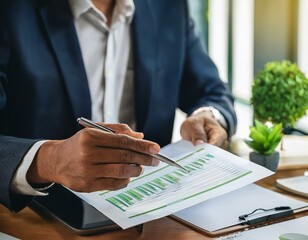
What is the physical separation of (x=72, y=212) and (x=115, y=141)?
0.21 meters

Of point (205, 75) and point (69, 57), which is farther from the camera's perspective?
point (205, 75)

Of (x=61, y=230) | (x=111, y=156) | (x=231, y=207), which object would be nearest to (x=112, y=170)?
(x=111, y=156)

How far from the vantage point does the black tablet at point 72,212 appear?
3.78 ft

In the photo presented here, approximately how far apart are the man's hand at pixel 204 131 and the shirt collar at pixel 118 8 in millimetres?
346

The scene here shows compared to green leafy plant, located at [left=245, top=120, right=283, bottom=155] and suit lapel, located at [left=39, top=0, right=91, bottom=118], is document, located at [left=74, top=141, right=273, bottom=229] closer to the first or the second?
green leafy plant, located at [left=245, top=120, right=283, bottom=155]

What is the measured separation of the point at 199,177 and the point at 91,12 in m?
0.63

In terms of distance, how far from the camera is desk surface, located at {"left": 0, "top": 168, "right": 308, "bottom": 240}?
1.14 meters

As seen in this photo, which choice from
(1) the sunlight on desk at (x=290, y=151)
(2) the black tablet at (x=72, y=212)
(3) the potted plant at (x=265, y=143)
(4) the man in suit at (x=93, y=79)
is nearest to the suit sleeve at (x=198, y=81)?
(4) the man in suit at (x=93, y=79)

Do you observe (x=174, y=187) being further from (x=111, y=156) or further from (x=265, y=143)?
(x=265, y=143)

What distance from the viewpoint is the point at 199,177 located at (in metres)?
1.26

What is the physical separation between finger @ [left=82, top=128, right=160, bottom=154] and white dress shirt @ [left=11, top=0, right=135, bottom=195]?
2.04 feet

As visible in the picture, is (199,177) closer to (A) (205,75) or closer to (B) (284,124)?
(B) (284,124)

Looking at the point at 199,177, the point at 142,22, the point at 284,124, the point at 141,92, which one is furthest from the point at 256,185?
the point at 142,22

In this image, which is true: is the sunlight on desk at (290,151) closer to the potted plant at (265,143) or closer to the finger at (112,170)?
the potted plant at (265,143)
